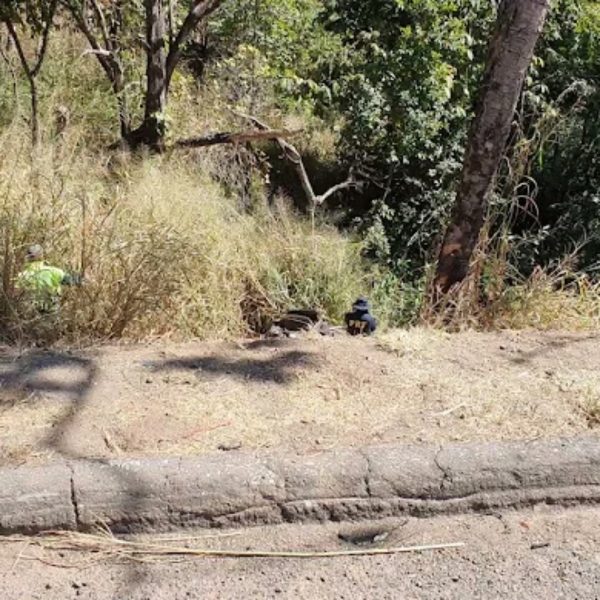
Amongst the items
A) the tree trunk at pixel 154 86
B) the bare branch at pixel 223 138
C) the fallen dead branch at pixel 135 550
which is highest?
the tree trunk at pixel 154 86

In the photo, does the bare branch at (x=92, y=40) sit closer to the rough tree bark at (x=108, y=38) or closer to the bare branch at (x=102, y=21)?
the rough tree bark at (x=108, y=38)

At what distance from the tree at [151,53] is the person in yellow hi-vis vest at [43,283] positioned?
4365 millimetres

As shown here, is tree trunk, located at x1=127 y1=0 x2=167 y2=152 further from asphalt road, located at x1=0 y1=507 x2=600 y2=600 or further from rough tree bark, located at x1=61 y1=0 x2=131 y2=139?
asphalt road, located at x1=0 y1=507 x2=600 y2=600

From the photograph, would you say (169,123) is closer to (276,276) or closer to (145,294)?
(276,276)

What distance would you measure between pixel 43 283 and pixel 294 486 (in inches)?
79.0

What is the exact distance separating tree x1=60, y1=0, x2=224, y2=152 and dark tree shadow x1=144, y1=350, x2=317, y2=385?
511 cm

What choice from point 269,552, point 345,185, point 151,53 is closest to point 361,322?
point 269,552

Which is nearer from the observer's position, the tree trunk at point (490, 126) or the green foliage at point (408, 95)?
the tree trunk at point (490, 126)

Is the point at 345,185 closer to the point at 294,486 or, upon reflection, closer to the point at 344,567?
the point at 294,486

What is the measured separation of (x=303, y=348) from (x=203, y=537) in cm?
144

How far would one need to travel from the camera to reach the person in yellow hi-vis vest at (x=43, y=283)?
4.25 meters

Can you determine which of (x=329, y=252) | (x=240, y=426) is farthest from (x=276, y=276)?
(x=240, y=426)

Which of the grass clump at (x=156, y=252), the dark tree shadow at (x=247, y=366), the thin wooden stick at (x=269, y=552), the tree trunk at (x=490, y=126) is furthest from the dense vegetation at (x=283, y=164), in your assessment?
the thin wooden stick at (x=269, y=552)

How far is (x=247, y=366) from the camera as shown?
3.84 meters
